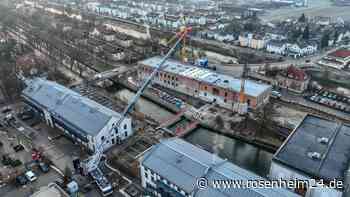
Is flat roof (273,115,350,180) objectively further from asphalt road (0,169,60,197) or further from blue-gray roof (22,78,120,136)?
asphalt road (0,169,60,197)

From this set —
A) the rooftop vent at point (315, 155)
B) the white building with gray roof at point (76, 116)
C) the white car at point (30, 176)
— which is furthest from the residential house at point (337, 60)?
the white car at point (30, 176)

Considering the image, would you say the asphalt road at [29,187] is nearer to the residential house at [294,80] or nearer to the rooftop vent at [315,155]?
the rooftop vent at [315,155]

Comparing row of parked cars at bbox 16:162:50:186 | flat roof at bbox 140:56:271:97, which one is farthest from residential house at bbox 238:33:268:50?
row of parked cars at bbox 16:162:50:186

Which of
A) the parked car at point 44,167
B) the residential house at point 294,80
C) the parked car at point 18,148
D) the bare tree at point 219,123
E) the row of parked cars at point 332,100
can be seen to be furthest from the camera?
the residential house at point 294,80

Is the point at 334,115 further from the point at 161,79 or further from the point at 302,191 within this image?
the point at 161,79

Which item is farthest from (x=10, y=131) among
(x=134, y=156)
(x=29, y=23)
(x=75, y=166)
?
(x=29, y=23)

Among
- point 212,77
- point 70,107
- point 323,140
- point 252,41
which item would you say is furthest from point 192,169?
point 252,41
